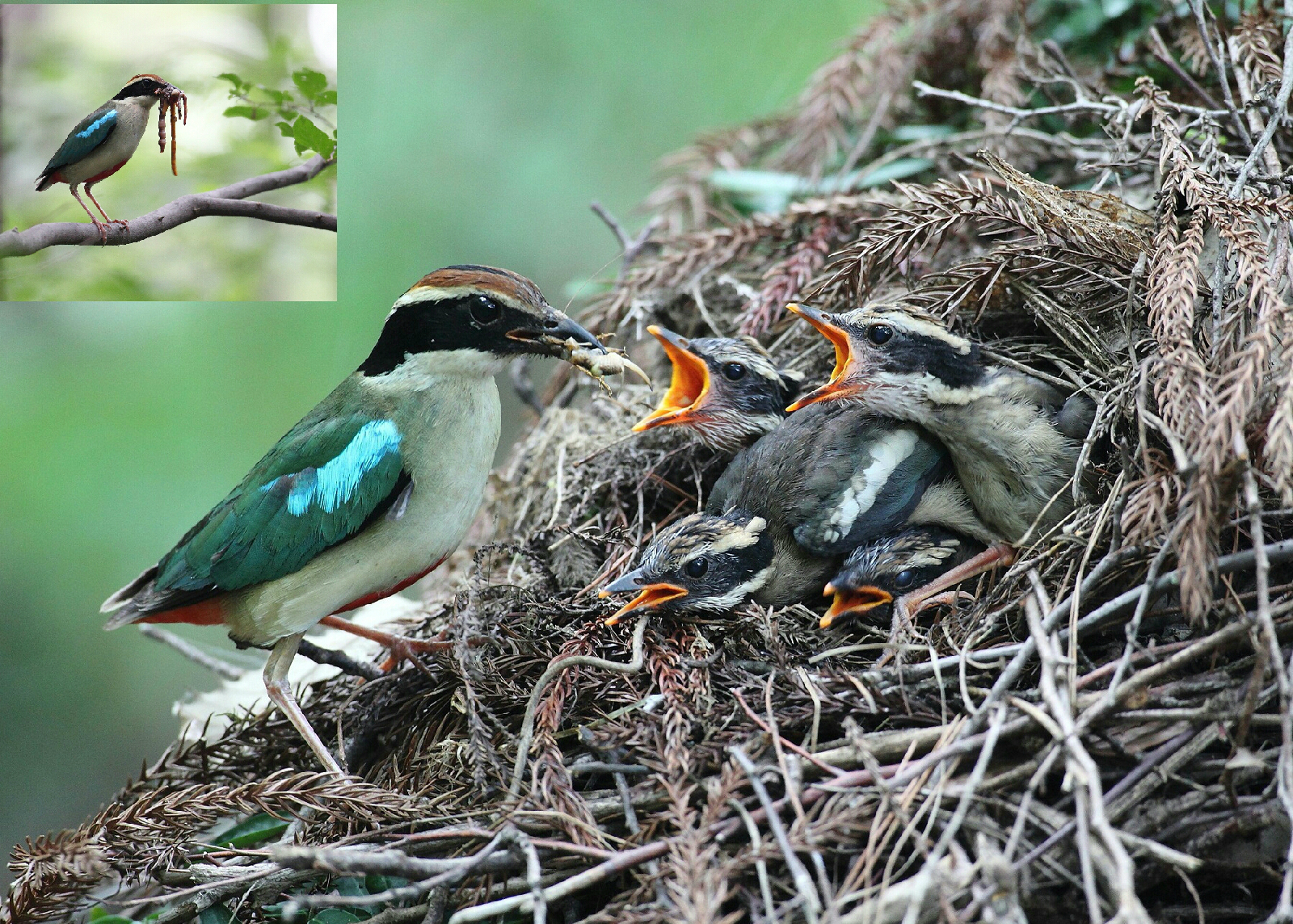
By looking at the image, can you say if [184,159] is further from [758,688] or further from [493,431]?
[758,688]

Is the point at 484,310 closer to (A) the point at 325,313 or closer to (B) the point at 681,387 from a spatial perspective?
(B) the point at 681,387

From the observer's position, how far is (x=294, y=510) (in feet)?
7.39

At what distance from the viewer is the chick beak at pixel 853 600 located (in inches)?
83.3

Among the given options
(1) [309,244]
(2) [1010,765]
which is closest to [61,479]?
(1) [309,244]

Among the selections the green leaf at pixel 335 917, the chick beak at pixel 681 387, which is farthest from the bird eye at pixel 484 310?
the green leaf at pixel 335 917

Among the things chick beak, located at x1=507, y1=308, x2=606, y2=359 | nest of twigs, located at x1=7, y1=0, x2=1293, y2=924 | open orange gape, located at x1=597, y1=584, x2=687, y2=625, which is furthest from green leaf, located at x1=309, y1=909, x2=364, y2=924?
chick beak, located at x1=507, y1=308, x2=606, y2=359

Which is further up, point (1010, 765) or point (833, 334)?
point (833, 334)

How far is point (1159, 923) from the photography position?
4.91 ft

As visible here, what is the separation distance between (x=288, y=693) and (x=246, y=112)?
1.56 metres

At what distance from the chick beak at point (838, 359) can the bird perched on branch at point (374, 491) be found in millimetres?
490

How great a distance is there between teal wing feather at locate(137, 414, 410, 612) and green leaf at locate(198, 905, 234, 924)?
28.1 inches

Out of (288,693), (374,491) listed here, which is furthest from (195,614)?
(374,491)

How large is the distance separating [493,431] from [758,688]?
901mm

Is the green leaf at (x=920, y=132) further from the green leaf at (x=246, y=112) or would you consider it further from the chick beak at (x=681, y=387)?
the green leaf at (x=246, y=112)
